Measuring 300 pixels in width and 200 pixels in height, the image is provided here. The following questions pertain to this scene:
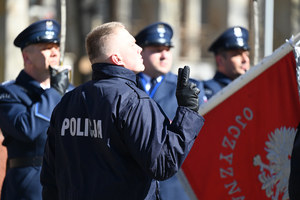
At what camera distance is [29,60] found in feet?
14.3

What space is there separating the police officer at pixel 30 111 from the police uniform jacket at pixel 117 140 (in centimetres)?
96

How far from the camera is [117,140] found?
112 inches

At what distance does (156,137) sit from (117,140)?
0.67 ft

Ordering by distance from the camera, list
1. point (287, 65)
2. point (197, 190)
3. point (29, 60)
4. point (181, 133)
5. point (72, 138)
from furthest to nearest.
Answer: point (29, 60)
point (197, 190)
point (287, 65)
point (72, 138)
point (181, 133)

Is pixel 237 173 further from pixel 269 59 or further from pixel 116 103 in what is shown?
pixel 116 103

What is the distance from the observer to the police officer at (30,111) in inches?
156

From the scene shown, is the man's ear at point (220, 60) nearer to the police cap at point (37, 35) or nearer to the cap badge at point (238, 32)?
the cap badge at point (238, 32)

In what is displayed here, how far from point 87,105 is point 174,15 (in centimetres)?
1565

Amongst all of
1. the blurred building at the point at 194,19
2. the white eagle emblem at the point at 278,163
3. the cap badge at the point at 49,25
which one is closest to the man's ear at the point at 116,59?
the white eagle emblem at the point at 278,163

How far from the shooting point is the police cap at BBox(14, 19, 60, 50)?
14.3 feet

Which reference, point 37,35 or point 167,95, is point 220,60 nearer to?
point 167,95

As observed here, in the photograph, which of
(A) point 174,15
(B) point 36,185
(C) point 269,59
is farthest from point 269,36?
(A) point 174,15

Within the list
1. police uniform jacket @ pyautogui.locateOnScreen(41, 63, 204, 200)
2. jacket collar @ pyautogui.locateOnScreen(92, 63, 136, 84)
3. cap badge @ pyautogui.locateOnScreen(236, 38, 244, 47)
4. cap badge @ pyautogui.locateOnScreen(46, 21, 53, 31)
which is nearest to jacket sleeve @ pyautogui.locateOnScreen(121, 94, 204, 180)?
police uniform jacket @ pyautogui.locateOnScreen(41, 63, 204, 200)

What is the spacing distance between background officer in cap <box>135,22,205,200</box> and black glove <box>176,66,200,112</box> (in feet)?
4.99
